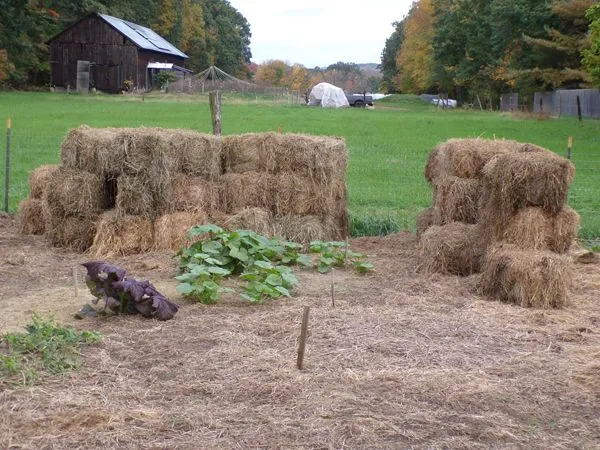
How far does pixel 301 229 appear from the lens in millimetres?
10703

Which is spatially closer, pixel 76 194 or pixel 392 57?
pixel 76 194

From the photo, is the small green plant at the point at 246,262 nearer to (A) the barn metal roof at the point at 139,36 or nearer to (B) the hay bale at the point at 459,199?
(B) the hay bale at the point at 459,199

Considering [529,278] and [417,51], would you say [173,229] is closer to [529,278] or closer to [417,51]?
[529,278]

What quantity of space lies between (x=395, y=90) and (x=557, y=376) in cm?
10084

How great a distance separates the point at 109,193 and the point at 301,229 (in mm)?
2461

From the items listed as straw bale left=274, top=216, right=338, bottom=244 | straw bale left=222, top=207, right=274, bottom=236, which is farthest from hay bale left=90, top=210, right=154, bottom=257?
straw bale left=274, top=216, right=338, bottom=244

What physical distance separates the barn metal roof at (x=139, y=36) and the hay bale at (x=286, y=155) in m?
53.3

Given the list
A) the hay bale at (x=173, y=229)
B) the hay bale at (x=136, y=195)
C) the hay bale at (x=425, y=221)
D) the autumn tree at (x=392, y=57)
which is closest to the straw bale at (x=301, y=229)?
the hay bale at (x=173, y=229)

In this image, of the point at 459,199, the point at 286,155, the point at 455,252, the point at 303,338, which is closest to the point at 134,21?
the point at 286,155

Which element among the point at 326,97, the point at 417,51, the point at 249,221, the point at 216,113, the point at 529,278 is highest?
the point at 417,51

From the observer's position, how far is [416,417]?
4.92 m

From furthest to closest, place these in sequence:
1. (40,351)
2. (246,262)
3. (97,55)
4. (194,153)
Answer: (97,55)
(194,153)
(246,262)
(40,351)

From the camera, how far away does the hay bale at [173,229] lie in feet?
33.1

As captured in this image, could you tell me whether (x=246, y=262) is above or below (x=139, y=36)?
below
